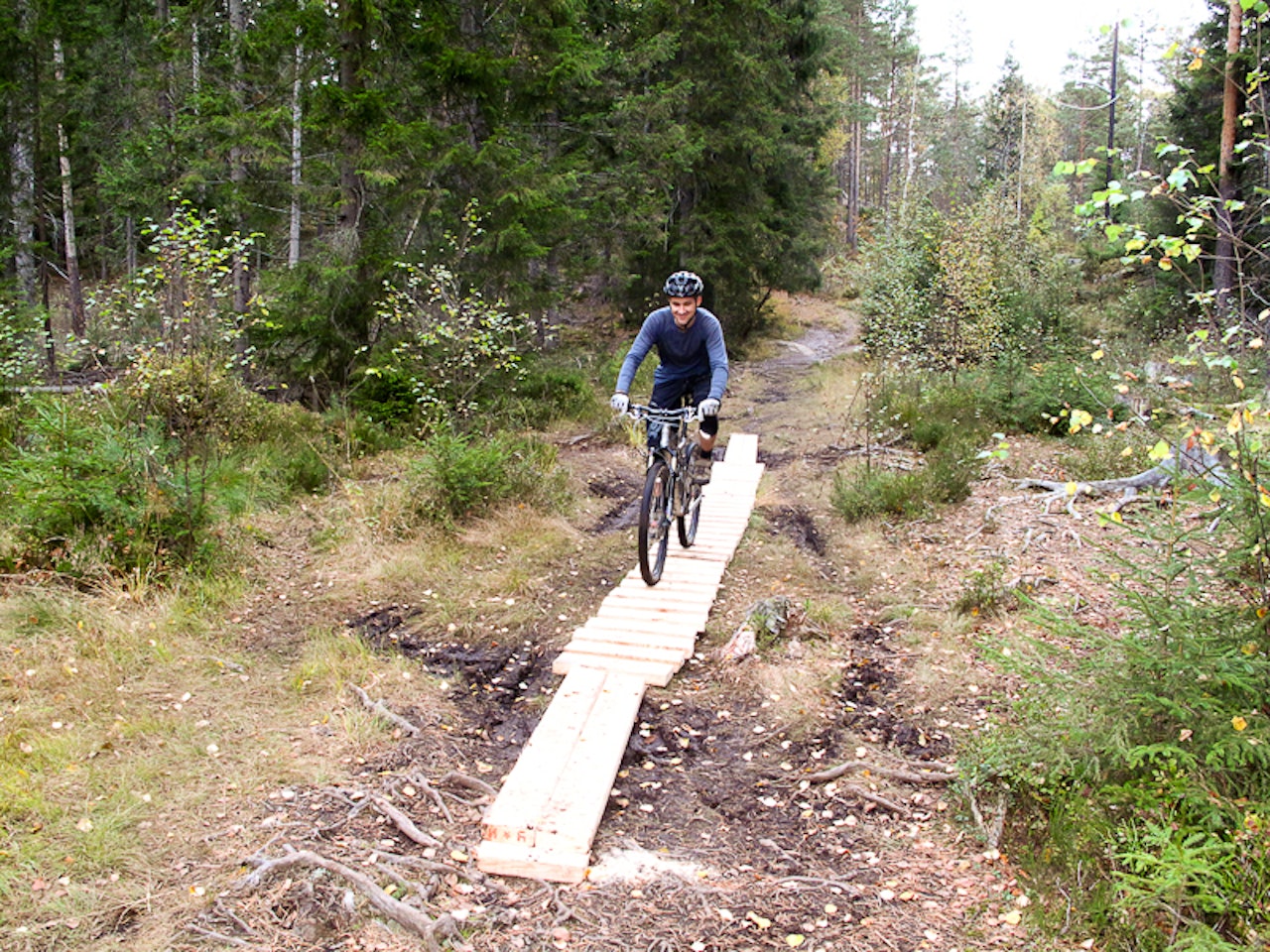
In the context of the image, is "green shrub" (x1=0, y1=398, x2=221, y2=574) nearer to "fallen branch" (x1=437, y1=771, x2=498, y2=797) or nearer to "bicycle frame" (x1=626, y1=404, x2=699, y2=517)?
"fallen branch" (x1=437, y1=771, x2=498, y2=797)

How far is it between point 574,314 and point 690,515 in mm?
16909

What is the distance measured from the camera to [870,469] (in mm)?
9258

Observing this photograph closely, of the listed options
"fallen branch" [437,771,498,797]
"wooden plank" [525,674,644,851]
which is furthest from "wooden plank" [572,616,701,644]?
"fallen branch" [437,771,498,797]

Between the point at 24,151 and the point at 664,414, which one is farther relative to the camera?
the point at 24,151

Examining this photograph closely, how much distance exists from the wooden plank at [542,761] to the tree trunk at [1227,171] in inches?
134

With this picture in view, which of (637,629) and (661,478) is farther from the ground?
(661,478)

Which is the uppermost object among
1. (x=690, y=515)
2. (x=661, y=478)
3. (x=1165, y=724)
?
(x=661, y=478)

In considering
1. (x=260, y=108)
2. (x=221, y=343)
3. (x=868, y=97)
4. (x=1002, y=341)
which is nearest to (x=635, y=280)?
(x=1002, y=341)

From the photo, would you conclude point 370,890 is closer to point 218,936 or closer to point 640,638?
point 218,936

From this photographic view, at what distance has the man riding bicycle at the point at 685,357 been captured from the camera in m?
6.16

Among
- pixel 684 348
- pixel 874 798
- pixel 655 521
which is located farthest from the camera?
pixel 684 348

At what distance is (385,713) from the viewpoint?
4.48 m

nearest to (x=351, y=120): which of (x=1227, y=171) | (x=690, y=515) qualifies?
(x=690, y=515)

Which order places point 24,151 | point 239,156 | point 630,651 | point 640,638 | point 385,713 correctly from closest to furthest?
point 385,713, point 630,651, point 640,638, point 239,156, point 24,151
